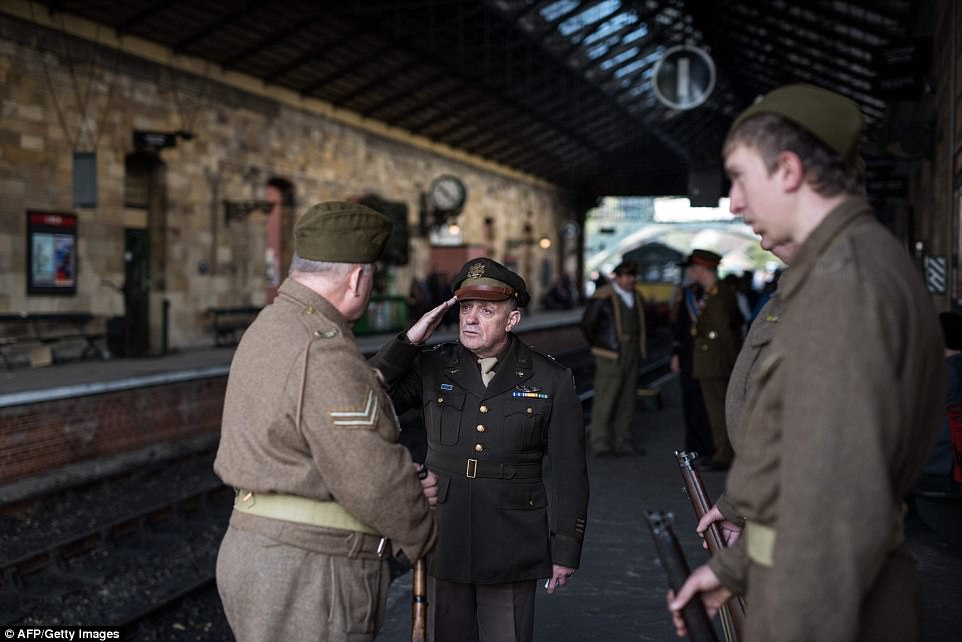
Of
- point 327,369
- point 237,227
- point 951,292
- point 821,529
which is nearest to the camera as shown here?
point 821,529

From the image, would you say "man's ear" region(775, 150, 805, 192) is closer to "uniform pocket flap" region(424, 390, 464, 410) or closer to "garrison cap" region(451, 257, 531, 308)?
"garrison cap" region(451, 257, 531, 308)

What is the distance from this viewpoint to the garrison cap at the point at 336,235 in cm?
238

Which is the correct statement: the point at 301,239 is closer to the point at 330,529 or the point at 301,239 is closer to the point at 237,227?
the point at 330,529

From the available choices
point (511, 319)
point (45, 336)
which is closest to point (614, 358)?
A: point (511, 319)

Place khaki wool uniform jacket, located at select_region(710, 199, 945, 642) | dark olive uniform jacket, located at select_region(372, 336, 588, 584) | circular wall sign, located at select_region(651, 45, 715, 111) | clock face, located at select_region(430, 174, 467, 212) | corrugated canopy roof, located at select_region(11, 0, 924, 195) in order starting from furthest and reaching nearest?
clock face, located at select_region(430, 174, 467, 212) → corrugated canopy roof, located at select_region(11, 0, 924, 195) → circular wall sign, located at select_region(651, 45, 715, 111) → dark olive uniform jacket, located at select_region(372, 336, 588, 584) → khaki wool uniform jacket, located at select_region(710, 199, 945, 642)

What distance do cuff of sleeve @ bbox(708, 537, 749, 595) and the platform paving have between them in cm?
268

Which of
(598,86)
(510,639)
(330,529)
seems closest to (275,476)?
(330,529)

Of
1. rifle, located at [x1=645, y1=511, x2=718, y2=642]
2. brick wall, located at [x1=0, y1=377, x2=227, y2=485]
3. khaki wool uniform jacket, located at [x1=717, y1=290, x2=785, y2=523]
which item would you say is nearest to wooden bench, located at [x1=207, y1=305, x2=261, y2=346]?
brick wall, located at [x1=0, y1=377, x2=227, y2=485]

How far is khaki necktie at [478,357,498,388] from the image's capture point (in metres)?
3.21

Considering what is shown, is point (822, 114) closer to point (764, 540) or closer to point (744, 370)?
point (764, 540)

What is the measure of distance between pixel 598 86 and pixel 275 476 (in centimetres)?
2542

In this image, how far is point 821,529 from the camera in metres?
1.52

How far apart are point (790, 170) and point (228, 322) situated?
18300 mm

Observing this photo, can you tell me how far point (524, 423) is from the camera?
312 centimetres
